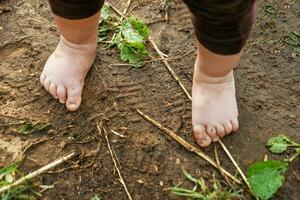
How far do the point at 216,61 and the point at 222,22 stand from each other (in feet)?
0.62

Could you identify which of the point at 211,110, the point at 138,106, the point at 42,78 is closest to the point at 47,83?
the point at 42,78

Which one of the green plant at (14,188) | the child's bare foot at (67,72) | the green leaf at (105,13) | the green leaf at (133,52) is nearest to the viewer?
the green plant at (14,188)

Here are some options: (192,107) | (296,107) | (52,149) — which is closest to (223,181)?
(192,107)

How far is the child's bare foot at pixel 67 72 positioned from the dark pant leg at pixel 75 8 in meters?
0.17

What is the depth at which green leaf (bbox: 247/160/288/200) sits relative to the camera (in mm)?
1199

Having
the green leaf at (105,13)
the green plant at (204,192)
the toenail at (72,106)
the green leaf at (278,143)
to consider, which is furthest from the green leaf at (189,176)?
the green leaf at (105,13)

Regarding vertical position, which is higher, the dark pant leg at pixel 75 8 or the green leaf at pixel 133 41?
the dark pant leg at pixel 75 8

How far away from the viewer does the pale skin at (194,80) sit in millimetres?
1295

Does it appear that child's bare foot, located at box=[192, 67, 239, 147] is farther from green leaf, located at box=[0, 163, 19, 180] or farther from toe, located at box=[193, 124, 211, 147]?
green leaf, located at box=[0, 163, 19, 180]

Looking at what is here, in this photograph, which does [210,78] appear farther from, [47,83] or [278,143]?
[47,83]

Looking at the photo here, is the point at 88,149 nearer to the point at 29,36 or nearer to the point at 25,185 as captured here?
the point at 25,185

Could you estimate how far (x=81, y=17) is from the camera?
4.13 ft

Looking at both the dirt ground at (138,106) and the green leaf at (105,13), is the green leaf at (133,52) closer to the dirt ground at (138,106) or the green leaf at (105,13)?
the dirt ground at (138,106)

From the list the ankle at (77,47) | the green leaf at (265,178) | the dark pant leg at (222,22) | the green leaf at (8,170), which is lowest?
the green leaf at (8,170)
